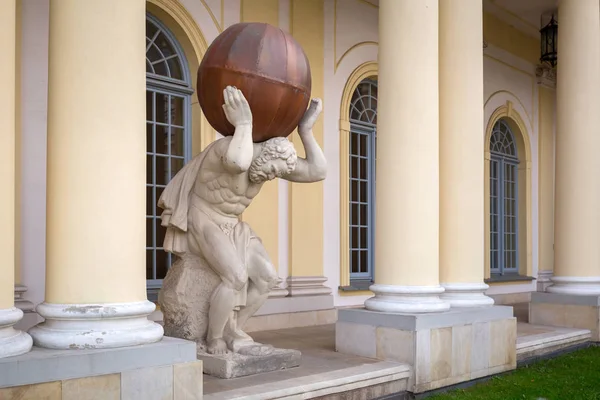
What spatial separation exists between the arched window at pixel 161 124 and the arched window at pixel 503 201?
8820mm

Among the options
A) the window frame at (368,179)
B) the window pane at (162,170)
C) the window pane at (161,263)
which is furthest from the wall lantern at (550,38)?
the window pane at (161,263)

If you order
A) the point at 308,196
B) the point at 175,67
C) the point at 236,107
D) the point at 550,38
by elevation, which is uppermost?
the point at 550,38

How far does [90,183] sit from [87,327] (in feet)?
3.03

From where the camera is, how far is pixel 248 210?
9.64 m

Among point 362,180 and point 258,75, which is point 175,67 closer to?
point 258,75

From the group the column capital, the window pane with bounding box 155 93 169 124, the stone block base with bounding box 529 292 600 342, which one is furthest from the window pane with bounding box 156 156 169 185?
the column capital

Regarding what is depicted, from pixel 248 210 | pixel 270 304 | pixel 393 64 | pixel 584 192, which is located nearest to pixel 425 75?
pixel 393 64

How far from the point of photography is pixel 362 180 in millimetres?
11961

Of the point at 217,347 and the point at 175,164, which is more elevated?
the point at 175,164

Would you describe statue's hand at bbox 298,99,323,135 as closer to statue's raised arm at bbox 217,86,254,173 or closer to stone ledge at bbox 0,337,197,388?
statue's raised arm at bbox 217,86,254,173

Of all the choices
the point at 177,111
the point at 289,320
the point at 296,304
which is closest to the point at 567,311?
the point at 296,304

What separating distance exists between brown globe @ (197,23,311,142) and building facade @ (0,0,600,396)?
930mm

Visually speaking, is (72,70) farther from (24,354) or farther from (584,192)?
(584,192)

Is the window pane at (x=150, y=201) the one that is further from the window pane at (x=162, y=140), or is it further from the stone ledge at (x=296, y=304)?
the stone ledge at (x=296, y=304)
